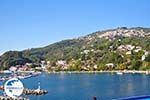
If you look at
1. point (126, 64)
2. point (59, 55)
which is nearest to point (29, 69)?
point (59, 55)

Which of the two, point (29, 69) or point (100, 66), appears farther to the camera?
point (29, 69)

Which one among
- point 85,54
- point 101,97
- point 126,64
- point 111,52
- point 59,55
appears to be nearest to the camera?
point 101,97

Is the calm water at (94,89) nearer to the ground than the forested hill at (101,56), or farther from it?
nearer to the ground

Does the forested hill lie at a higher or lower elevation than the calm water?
higher

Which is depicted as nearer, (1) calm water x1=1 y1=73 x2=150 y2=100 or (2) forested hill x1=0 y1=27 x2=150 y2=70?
(1) calm water x1=1 y1=73 x2=150 y2=100

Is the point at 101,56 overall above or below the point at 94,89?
above

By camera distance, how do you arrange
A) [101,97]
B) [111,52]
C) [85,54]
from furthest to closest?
[85,54] → [111,52] → [101,97]

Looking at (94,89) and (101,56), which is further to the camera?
(101,56)

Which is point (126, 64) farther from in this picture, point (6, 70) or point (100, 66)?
point (6, 70)

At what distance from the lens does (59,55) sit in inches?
4498

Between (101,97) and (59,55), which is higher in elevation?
(59,55)

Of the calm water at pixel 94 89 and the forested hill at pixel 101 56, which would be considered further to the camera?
the forested hill at pixel 101 56

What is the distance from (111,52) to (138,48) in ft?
21.1

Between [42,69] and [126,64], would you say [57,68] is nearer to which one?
[42,69]
